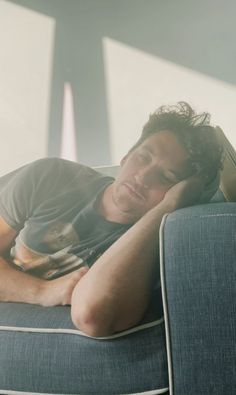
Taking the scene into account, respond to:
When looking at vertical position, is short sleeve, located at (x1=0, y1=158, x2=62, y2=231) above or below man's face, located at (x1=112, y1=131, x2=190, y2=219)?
below

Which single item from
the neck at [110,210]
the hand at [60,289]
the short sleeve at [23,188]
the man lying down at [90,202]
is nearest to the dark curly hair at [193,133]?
the man lying down at [90,202]

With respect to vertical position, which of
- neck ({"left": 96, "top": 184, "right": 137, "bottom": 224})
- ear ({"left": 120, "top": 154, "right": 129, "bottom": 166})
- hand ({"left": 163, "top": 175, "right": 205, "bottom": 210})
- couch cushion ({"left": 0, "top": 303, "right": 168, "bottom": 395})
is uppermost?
ear ({"left": 120, "top": 154, "right": 129, "bottom": 166})

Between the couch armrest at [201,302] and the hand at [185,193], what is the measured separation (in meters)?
0.21

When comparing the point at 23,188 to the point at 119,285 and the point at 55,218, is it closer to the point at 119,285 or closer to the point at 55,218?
the point at 55,218

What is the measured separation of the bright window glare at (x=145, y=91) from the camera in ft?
3.94

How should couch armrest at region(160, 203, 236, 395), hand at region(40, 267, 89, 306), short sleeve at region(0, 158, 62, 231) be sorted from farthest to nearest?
short sleeve at region(0, 158, 62, 231), hand at region(40, 267, 89, 306), couch armrest at region(160, 203, 236, 395)

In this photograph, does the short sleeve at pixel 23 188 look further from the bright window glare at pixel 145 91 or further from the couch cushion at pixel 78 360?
the couch cushion at pixel 78 360

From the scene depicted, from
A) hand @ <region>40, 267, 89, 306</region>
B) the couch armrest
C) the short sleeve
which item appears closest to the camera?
the couch armrest

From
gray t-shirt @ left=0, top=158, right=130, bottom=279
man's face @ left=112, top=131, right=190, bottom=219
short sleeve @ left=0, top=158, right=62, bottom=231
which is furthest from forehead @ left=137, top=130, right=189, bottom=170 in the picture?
short sleeve @ left=0, top=158, right=62, bottom=231

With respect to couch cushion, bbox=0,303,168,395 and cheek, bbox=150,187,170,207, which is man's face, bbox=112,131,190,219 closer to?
cheek, bbox=150,187,170,207

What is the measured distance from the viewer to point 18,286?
1.12 m

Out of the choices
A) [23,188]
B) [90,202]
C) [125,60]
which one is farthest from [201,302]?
[125,60]

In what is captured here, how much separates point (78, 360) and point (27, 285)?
29cm

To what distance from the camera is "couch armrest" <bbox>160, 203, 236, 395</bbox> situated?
2.72ft
